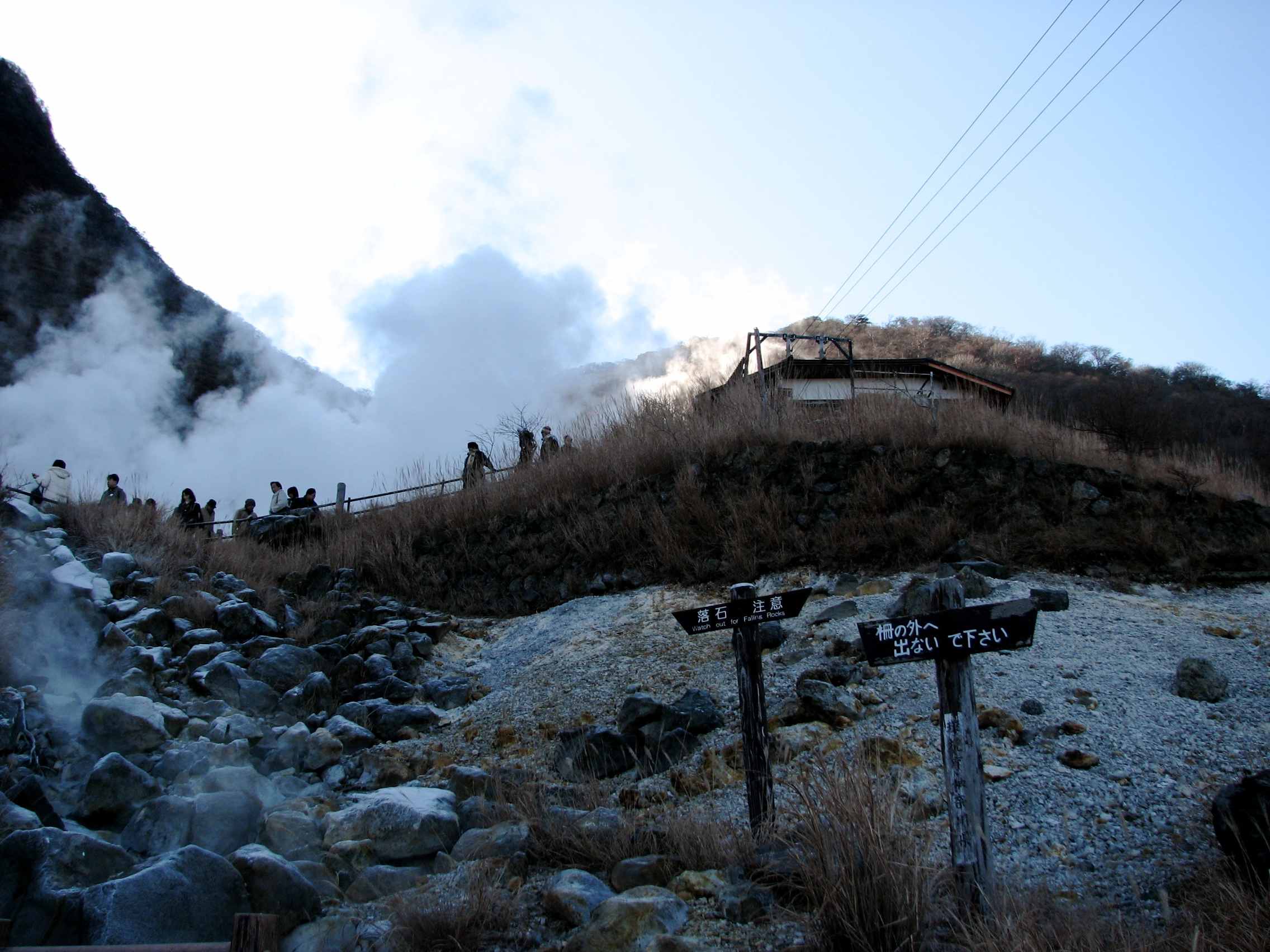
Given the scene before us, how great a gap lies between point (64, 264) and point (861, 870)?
32.1 metres

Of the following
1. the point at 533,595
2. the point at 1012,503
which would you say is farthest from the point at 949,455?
the point at 533,595

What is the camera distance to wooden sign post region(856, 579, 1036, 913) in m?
3.59

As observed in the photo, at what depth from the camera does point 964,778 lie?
147 inches

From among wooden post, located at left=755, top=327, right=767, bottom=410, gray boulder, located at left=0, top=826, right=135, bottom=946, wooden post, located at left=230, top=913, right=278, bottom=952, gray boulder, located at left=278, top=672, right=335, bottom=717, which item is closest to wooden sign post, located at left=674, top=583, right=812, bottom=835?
wooden post, located at left=230, top=913, right=278, bottom=952

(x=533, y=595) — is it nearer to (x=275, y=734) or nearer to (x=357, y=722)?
(x=357, y=722)

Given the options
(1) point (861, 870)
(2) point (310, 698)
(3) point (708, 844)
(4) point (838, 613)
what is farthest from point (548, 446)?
(1) point (861, 870)

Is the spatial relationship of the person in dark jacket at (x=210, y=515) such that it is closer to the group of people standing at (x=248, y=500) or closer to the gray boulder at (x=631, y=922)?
the group of people standing at (x=248, y=500)

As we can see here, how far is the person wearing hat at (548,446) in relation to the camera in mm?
14297

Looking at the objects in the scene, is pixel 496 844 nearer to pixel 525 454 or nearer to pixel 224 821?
pixel 224 821

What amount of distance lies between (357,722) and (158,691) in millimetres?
1811

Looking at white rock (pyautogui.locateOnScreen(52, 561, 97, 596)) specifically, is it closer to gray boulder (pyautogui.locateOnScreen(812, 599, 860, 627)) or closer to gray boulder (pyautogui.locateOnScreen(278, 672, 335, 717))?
gray boulder (pyautogui.locateOnScreen(278, 672, 335, 717))

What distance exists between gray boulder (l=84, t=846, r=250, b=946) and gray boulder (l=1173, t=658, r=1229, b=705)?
19.8ft

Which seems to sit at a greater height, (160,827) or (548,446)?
(548,446)

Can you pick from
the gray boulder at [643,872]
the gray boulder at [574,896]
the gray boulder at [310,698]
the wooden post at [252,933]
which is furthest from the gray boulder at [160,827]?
the gray boulder at [310,698]
